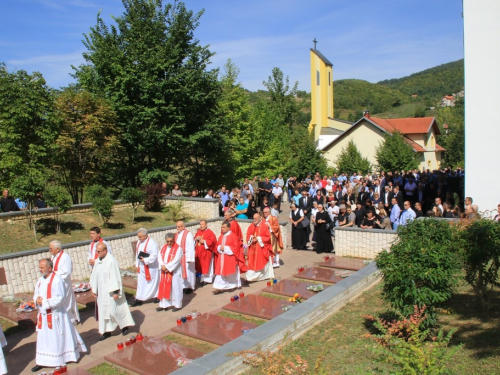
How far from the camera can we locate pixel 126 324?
319 inches

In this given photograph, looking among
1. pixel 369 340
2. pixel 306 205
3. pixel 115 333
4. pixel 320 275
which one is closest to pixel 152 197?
pixel 306 205

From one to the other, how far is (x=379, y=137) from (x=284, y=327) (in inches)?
1467

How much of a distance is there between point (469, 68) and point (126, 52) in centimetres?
1485

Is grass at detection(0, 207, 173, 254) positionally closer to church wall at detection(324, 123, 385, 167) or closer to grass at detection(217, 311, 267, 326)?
grass at detection(217, 311, 267, 326)

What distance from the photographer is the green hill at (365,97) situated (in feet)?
387

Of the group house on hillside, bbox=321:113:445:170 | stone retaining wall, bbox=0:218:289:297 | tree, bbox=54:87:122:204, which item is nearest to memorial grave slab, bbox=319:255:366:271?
stone retaining wall, bbox=0:218:289:297

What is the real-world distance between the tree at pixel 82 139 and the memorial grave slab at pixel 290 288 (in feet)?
35.5

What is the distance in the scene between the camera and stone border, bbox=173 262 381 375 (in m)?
5.85

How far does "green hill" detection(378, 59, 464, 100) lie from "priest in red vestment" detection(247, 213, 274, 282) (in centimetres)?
14846

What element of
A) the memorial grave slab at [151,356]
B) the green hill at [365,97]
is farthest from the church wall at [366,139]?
the green hill at [365,97]

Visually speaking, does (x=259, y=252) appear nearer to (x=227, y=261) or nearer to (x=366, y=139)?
(x=227, y=261)

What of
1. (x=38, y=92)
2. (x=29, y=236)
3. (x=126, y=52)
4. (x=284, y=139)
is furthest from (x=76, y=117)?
(x=284, y=139)

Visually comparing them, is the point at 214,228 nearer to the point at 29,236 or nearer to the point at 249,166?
the point at 29,236

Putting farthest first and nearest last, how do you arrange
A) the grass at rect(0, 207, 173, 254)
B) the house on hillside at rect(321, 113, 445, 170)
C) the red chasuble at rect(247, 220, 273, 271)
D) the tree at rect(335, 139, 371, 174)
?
1. the house on hillside at rect(321, 113, 445, 170)
2. the tree at rect(335, 139, 371, 174)
3. the grass at rect(0, 207, 173, 254)
4. the red chasuble at rect(247, 220, 273, 271)
